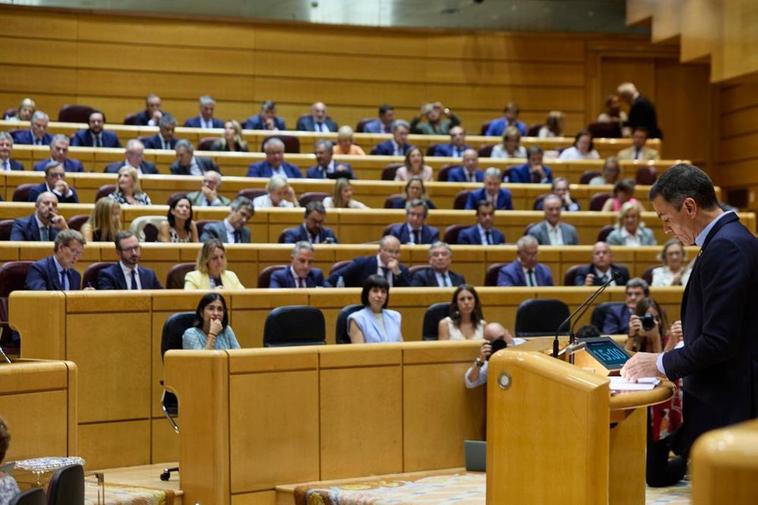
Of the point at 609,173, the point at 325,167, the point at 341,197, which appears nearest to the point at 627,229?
the point at 609,173

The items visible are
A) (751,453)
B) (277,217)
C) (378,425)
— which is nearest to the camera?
(751,453)

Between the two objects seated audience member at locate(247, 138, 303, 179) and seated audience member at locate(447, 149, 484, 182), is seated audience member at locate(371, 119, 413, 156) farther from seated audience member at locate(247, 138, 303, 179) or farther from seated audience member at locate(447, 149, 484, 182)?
seated audience member at locate(247, 138, 303, 179)

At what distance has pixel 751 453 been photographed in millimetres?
1377

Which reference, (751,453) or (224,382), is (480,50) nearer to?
(224,382)

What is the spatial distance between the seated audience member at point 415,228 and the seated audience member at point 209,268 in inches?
78.1

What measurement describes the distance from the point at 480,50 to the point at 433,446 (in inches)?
342

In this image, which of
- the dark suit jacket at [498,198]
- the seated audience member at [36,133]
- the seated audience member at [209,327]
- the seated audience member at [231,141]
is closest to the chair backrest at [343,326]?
→ the seated audience member at [209,327]

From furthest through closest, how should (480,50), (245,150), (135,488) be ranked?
(480,50), (245,150), (135,488)

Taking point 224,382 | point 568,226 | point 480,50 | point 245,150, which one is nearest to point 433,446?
point 224,382

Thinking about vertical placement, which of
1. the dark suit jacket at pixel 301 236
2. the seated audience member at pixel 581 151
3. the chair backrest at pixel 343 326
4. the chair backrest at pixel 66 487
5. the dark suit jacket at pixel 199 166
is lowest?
the chair backrest at pixel 66 487

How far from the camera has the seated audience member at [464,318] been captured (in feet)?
20.0

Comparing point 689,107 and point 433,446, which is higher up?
point 689,107

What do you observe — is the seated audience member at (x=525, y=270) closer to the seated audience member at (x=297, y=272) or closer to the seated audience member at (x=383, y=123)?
the seated audience member at (x=297, y=272)

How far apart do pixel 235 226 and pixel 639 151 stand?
16.2 ft
